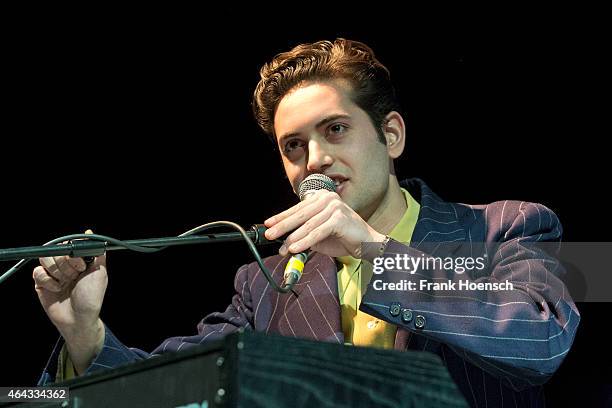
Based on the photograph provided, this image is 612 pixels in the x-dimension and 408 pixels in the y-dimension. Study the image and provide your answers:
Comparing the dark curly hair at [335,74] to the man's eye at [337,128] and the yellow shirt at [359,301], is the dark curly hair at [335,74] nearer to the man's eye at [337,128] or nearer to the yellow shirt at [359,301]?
the man's eye at [337,128]

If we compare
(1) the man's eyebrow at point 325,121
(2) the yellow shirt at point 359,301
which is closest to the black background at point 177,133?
(2) the yellow shirt at point 359,301

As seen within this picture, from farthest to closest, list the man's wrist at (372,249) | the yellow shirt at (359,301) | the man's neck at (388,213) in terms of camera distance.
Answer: the man's neck at (388,213)
the yellow shirt at (359,301)
the man's wrist at (372,249)

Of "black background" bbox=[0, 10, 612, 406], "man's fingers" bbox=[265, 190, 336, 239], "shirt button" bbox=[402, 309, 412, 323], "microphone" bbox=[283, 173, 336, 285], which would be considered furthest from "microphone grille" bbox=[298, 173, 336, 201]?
"black background" bbox=[0, 10, 612, 406]

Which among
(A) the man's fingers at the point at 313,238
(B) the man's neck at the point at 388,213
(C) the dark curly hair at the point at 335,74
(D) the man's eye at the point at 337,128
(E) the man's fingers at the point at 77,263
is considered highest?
(C) the dark curly hair at the point at 335,74

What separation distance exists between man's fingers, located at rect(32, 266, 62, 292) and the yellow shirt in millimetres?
639

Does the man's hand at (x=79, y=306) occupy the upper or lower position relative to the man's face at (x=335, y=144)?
lower

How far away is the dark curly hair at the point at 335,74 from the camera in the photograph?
7.10 ft

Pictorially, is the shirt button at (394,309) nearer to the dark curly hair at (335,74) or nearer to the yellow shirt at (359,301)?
the yellow shirt at (359,301)

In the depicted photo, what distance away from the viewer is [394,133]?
2229mm

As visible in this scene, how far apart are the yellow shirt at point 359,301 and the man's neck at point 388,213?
1 centimetres

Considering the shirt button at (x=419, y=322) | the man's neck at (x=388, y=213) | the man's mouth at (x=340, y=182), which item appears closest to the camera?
the shirt button at (x=419, y=322)

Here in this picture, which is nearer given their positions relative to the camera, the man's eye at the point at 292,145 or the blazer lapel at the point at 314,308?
the blazer lapel at the point at 314,308

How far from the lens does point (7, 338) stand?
267 centimetres

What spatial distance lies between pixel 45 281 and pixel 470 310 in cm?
85
